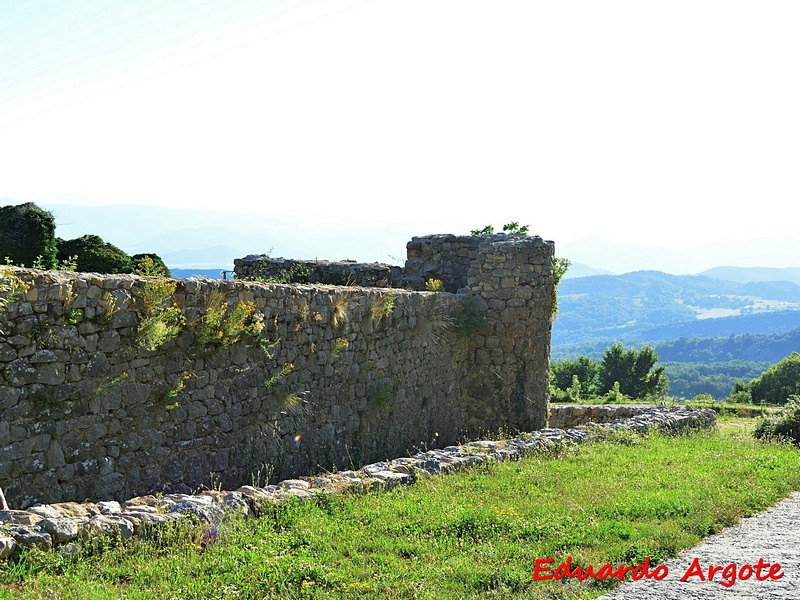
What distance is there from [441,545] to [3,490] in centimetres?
402

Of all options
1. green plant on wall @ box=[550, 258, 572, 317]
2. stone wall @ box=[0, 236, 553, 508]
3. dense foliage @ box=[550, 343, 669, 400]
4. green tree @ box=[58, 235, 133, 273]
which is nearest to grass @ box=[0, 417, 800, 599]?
stone wall @ box=[0, 236, 553, 508]

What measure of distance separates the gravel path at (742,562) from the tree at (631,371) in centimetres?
3828

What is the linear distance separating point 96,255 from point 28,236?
3.55 ft

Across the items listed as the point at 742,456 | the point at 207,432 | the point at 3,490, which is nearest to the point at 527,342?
the point at 742,456

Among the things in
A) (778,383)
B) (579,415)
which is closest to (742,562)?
(579,415)

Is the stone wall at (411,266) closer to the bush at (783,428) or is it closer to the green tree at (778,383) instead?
the bush at (783,428)

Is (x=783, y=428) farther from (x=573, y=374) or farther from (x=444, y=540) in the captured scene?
(x=573, y=374)

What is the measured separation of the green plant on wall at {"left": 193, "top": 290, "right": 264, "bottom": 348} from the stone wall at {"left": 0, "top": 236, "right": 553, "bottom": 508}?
0.11ft

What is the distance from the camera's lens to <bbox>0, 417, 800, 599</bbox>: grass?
5977 millimetres

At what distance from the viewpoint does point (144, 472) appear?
929 cm

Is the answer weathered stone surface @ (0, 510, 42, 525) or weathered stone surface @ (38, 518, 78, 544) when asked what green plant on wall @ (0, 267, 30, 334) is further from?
weathered stone surface @ (38, 518, 78, 544)

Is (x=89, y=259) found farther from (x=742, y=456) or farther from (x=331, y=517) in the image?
(x=742, y=456)

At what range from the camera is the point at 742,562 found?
6.85 metres

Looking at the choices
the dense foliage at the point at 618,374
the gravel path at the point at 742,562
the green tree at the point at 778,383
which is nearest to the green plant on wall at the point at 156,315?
the gravel path at the point at 742,562
